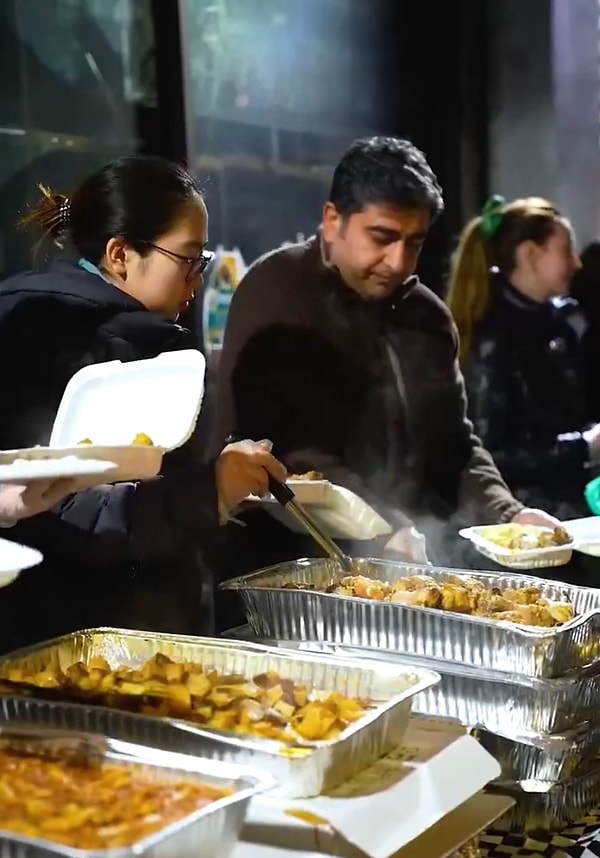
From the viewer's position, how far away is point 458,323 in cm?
275

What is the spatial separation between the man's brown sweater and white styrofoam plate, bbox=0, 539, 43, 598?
559mm

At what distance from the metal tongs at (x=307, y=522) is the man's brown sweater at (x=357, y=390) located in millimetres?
144

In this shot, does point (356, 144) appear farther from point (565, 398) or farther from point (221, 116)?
point (565, 398)

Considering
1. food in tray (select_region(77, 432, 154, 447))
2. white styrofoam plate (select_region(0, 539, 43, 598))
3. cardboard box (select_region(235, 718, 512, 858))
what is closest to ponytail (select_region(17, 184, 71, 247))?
food in tray (select_region(77, 432, 154, 447))

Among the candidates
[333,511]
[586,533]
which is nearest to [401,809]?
[333,511]

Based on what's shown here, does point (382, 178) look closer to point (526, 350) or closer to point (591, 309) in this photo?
point (526, 350)

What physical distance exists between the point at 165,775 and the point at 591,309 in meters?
2.10

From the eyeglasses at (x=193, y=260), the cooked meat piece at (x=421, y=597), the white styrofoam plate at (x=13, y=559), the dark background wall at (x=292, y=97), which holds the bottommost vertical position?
the cooked meat piece at (x=421, y=597)

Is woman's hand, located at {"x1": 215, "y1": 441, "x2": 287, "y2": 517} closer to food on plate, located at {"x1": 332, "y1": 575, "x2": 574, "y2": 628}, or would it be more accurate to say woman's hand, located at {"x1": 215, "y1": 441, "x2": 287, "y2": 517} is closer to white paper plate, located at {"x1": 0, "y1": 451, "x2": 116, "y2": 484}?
food on plate, located at {"x1": 332, "y1": 575, "x2": 574, "y2": 628}

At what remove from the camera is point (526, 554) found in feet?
7.60

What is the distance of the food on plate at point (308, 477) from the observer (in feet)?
7.37

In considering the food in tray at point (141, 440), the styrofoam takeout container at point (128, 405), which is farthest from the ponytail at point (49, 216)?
the food in tray at point (141, 440)

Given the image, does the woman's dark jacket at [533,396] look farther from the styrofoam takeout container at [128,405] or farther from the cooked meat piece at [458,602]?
the styrofoam takeout container at [128,405]

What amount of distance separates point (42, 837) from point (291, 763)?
30 centimetres
